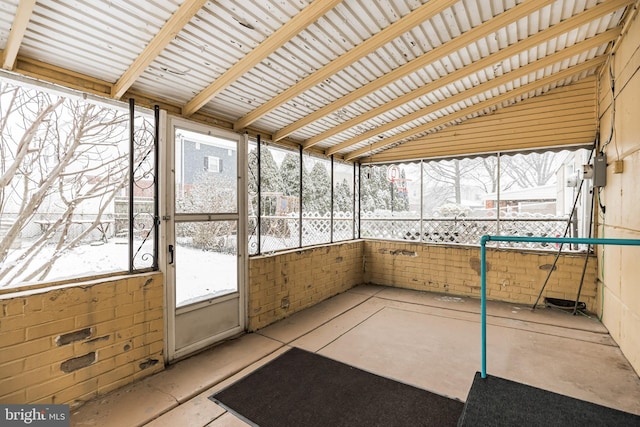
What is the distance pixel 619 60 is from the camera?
3607 millimetres

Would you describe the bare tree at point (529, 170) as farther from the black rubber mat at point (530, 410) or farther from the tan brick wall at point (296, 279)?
the black rubber mat at point (530, 410)

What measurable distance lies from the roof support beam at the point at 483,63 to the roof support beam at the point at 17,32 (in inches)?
114

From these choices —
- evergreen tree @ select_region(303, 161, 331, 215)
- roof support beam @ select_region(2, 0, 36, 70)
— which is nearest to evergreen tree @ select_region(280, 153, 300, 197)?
evergreen tree @ select_region(303, 161, 331, 215)

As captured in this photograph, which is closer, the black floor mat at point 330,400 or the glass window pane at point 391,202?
the black floor mat at point 330,400

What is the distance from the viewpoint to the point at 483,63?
363cm

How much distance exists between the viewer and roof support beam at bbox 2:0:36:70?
6.19 ft

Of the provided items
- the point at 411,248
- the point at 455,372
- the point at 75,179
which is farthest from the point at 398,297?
the point at 75,179

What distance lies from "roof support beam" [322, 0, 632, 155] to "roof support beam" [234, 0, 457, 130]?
729 millimetres

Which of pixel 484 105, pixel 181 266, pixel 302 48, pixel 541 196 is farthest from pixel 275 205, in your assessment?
pixel 541 196

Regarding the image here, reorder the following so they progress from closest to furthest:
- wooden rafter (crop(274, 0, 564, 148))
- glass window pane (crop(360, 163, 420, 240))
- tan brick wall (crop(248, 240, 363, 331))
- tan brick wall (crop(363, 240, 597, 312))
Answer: wooden rafter (crop(274, 0, 564, 148))
tan brick wall (crop(248, 240, 363, 331))
tan brick wall (crop(363, 240, 597, 312))
glass window pane (crop(360, 163, 420, 240))

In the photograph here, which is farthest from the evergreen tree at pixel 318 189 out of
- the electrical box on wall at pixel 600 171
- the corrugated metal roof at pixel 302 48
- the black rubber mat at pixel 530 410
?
the black rubber mat at pixel 530 410

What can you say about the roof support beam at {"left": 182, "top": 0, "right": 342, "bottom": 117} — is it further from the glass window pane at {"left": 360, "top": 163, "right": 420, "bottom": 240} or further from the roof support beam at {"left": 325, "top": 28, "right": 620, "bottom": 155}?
the glass window pane at {"left": 360, "top": 163, "right": 420, "bottom": 240}

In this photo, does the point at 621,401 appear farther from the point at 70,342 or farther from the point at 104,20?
the point at 104,20

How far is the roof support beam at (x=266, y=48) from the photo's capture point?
2342 mm
